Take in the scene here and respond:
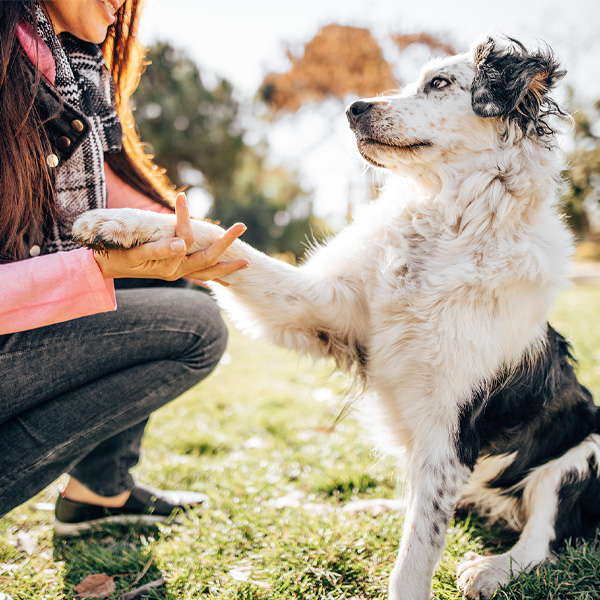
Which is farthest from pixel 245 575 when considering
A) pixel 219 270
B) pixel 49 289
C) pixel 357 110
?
pixel 357 110

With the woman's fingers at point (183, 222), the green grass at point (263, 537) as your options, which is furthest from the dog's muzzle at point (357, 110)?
the green grass at point (263, 537)

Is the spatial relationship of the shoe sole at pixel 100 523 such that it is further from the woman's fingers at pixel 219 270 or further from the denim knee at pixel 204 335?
the woman's fingers at pixel 219 270

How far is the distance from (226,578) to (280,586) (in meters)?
0.21

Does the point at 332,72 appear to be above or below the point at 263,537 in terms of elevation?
above

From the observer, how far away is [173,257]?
5.08 feet

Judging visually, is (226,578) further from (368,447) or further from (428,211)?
(428,211)

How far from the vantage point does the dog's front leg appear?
148 cm

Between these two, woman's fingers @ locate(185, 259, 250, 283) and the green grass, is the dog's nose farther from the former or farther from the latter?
the green grass

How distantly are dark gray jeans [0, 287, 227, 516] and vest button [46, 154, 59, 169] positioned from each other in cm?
54

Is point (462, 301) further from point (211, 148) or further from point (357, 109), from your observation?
point (211, 148)

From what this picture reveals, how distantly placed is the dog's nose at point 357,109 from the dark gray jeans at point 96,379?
3.22 feet

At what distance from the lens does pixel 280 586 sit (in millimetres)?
1680

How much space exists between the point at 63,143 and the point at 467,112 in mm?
1552

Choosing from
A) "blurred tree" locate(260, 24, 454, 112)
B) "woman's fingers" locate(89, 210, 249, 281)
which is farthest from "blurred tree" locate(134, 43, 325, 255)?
"woman's fingers" locate(89, 210, 249, 281)
